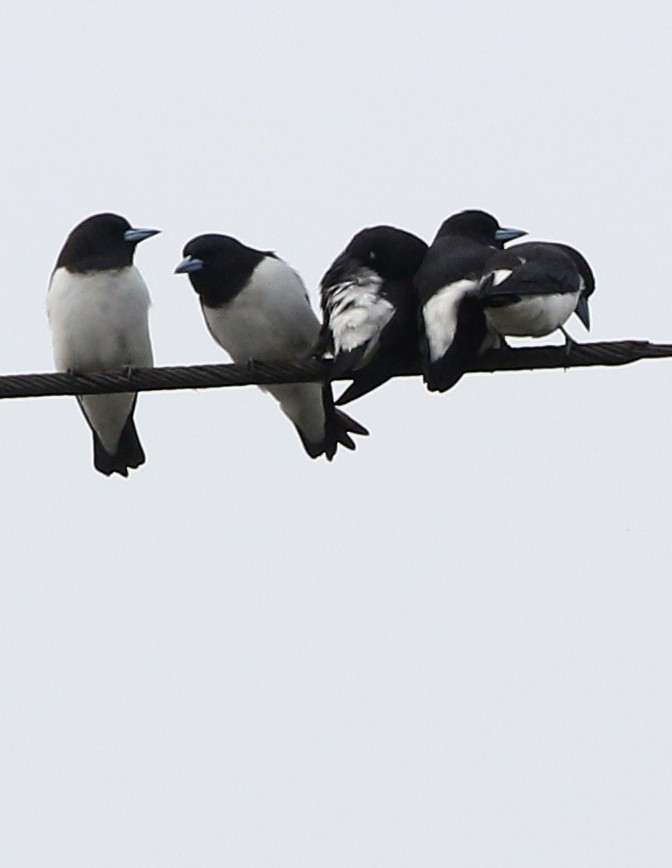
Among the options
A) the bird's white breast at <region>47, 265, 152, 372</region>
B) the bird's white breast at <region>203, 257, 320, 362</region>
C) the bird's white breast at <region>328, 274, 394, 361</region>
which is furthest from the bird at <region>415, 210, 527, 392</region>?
the bird's white breast at <region>47, 265, 152, 372</region>

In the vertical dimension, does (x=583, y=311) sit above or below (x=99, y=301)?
below

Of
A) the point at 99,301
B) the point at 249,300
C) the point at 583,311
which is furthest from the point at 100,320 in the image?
the point at 583,311

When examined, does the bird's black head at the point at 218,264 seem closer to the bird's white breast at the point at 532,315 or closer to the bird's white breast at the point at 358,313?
the bird's white breast at the point at 358,313

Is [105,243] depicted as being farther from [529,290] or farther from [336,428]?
[529,290]

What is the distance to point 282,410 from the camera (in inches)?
447

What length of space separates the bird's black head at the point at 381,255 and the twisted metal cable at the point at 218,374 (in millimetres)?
1199

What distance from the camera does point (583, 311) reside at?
9.76 metres

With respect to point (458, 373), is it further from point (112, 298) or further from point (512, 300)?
point (112, 298)

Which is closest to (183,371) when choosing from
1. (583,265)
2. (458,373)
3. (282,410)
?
(458,373)

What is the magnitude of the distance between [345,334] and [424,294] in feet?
0.98

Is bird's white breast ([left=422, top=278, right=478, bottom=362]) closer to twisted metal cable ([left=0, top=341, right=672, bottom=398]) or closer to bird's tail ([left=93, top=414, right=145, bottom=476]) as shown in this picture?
twisted metal cable ([left=0, top=341, right=672, bottom=398])

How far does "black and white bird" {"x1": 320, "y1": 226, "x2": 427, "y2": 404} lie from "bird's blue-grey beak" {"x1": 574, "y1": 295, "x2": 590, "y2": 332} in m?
0.59

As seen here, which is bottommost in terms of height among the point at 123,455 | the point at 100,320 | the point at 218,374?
the point at 123,455

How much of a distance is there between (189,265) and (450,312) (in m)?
1.68
